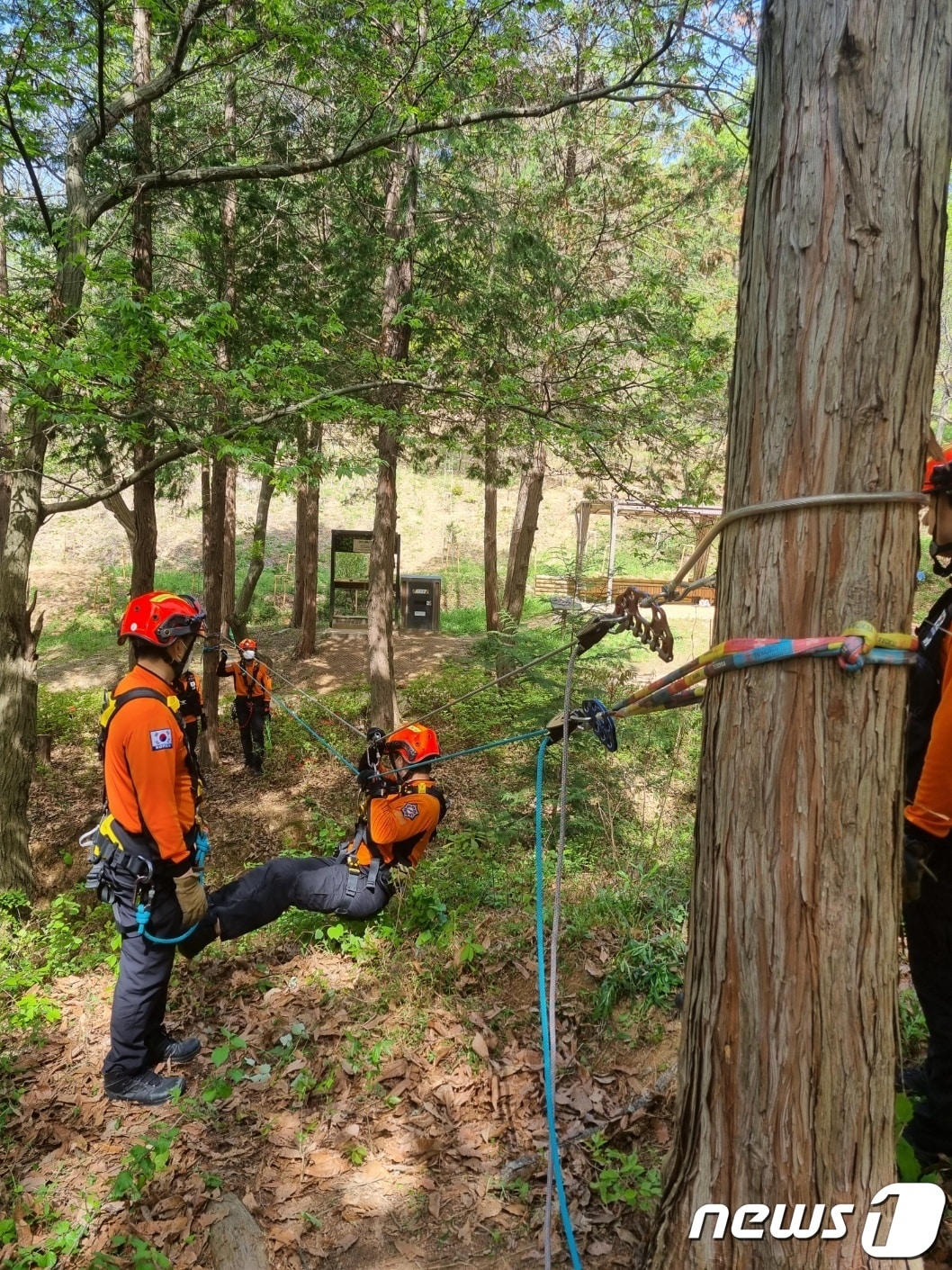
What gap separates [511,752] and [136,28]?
9.31 m

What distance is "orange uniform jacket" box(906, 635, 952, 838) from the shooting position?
241 centimetres

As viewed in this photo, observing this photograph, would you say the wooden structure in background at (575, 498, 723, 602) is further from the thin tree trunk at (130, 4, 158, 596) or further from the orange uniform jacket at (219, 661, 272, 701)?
the thin tree trunk at (130, 4, 158, 596)

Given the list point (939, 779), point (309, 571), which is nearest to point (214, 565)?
point (309, 571)

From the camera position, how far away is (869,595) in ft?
5.57

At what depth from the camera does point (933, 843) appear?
8.28ft

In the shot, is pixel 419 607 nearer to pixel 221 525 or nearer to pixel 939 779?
pixel 221 525

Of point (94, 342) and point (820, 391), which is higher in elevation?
point (94, 342)

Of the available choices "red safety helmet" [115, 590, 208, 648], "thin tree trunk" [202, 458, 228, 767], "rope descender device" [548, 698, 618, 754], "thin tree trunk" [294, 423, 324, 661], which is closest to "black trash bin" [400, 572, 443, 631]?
"thin tree trunk" [294, 423, 324, 661]

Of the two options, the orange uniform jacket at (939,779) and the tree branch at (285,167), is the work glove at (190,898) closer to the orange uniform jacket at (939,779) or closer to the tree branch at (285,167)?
the orange uniform jacket at (939,779)

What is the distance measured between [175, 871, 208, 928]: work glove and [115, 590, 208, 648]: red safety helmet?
4.10 ft

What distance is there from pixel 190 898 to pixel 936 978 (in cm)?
342

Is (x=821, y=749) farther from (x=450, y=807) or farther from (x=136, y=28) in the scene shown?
(x=136, y=28)

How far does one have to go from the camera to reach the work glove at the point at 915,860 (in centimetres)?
232

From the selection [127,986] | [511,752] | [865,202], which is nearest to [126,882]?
[127,986]
